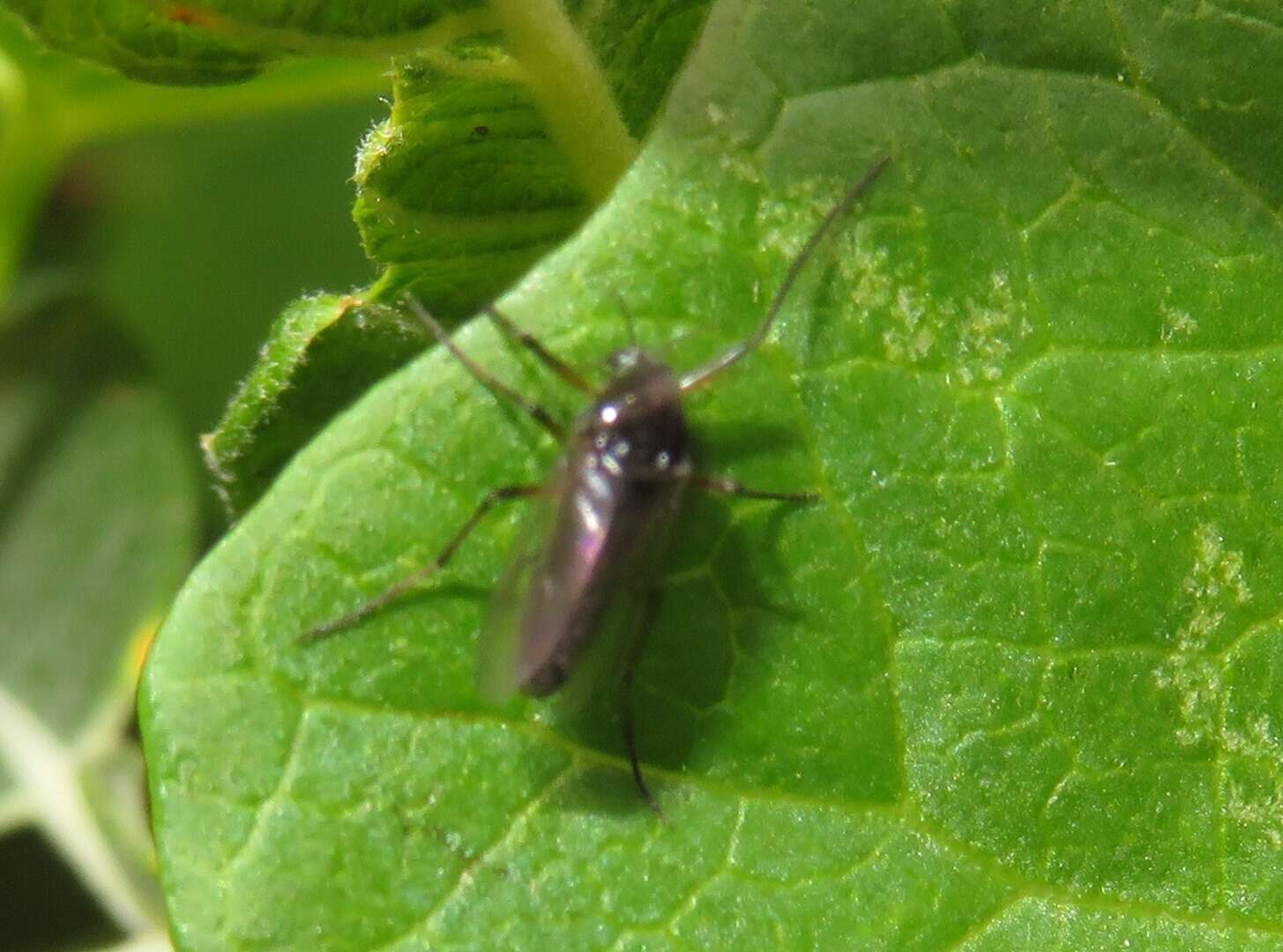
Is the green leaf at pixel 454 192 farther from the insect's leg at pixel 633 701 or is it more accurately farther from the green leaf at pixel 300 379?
the insect's leg at pixel 633 701

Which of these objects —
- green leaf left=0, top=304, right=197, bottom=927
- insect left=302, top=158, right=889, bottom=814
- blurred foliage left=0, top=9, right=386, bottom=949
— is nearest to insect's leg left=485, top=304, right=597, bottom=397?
insect left=302, top=158, right=889, bottom=814

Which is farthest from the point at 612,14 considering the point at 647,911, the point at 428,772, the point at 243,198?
the point at 243,198

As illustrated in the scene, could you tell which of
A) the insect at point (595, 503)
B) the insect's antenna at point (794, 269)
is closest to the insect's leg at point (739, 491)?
the insect at point (595, 503)

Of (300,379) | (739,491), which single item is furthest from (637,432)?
(300,379)

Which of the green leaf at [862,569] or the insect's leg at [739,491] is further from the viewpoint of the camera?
the insect's leg at [739,491]

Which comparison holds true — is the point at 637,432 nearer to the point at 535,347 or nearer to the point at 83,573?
the point at 535,347

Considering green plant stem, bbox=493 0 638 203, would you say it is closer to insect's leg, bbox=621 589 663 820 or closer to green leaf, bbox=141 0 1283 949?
green leaf, bbox=141 0 1283 949
